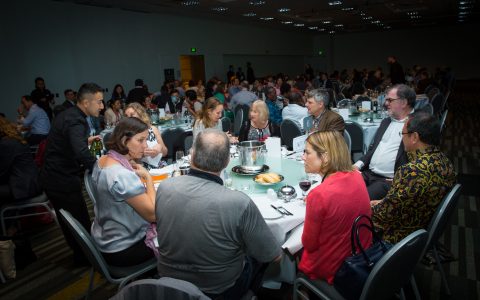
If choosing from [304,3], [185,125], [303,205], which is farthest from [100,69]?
[303,205]

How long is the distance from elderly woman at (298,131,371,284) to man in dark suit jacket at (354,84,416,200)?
4.30 ft

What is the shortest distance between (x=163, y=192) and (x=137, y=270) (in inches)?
33.8

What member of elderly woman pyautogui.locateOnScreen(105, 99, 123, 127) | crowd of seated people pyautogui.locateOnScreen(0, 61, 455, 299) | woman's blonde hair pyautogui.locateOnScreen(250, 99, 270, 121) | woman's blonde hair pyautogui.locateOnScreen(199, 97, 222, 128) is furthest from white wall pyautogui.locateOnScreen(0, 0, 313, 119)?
woman's blonde hair pyautogui.locateOnScreen(250, 99, 270, 121)

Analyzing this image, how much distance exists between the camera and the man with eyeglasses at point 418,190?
2.02m

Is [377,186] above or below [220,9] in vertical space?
below

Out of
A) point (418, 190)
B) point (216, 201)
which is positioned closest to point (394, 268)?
point (418, 190)

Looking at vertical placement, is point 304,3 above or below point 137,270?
above

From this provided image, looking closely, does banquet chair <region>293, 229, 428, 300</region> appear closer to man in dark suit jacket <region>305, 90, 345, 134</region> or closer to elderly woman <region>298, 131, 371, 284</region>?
elderly woman <region>298, 131, 371, 284</region>

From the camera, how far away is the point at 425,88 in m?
9.12

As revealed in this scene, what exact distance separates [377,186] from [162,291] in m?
2.49

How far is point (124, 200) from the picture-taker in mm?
2051

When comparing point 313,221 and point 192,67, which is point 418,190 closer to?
point 313,221

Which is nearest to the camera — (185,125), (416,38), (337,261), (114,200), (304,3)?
(337,261)

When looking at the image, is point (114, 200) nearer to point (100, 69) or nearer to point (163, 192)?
point (163, 192)
